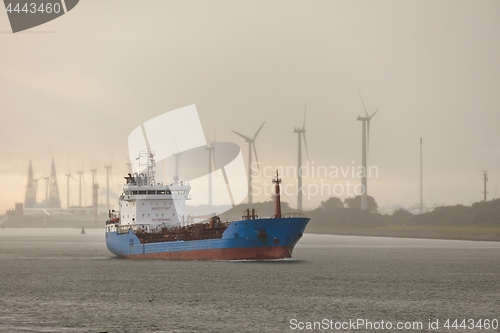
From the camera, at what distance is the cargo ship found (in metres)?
83.1

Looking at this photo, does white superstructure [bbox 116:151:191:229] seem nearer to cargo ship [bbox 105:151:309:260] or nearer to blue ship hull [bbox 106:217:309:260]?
cargo ship [bbox 105:151:309:260]

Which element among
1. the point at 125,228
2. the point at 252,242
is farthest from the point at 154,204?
the point at 252,242

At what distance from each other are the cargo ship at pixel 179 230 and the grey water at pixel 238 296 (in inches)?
72.5

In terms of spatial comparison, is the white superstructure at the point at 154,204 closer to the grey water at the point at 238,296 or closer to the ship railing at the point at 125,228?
the ship railing at the point at 125,228

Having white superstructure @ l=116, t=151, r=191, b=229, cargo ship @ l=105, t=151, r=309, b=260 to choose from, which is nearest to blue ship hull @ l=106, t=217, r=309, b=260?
cargo ship @ l=105, t=151, r=309, b=260

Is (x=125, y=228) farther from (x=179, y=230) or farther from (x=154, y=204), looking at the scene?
(x=179, y=230)

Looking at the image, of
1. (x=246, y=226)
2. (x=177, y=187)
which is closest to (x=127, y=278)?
(x=246, y=226)

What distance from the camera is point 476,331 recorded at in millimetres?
45500

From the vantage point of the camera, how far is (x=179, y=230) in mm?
92938

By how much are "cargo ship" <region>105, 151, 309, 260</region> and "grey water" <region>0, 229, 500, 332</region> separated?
184 cm

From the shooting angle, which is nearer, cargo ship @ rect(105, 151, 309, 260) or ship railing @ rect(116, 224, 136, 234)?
cargo ship @ rect(105, 151, 309, 260)

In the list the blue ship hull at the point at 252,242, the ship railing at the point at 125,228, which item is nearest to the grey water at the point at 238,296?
the blue ship hull at the point at 252,242

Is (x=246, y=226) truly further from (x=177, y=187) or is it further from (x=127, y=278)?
(x=177, y=187)

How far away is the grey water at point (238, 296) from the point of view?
4903cm
